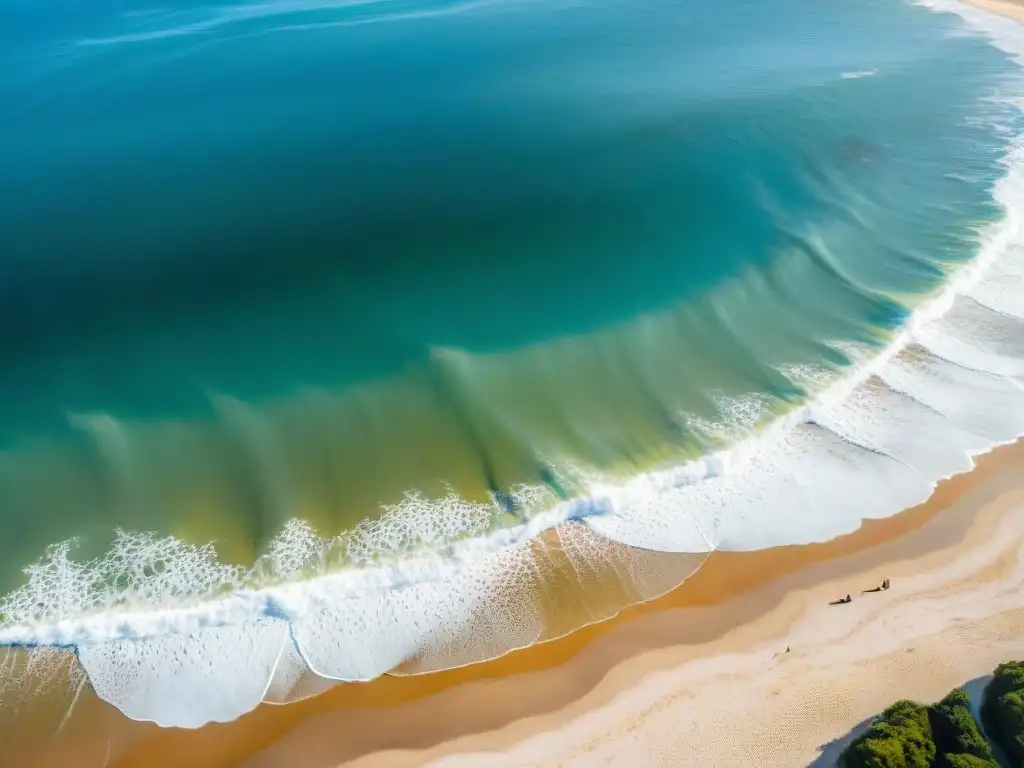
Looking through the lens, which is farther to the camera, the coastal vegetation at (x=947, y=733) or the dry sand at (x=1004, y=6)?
the dry sand at (x=1004, y=6)

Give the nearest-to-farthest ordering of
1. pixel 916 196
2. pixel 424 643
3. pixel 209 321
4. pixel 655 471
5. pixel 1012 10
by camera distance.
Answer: pixel 424 643 → pixel 655 471 → pixel 209 321 → pixel 916 196 → pixel 1012 10

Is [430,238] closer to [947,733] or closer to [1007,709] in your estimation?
[947,733]

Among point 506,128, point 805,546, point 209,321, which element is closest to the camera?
point 805,546

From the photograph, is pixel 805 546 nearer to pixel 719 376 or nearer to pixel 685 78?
pixel 719 376

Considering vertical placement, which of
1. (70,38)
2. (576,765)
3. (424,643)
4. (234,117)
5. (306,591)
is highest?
(70,38)

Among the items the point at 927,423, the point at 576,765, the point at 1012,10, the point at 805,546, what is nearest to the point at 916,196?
the point at 927,423

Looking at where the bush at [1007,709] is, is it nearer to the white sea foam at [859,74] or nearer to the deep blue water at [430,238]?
the deep blue water at [430,238]

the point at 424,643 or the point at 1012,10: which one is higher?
the point at 1012,10

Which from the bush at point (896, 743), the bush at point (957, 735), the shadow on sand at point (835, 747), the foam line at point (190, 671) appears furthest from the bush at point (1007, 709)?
the foam line at point (190, 671)
